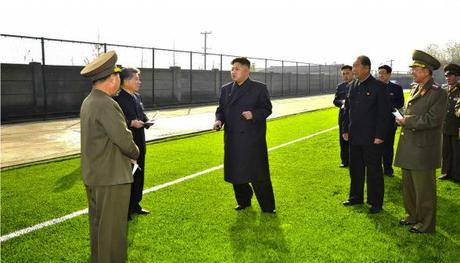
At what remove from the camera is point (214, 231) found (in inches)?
196

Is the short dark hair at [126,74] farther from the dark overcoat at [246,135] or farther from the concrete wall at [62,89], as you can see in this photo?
the concrete wall at [62,89]

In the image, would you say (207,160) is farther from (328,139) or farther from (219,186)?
(328,139)

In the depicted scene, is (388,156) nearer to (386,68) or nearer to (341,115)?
(341,115)

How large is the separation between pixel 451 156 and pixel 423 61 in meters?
3.69

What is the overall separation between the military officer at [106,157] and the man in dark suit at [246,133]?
7.10ft

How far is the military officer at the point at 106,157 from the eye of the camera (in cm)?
330

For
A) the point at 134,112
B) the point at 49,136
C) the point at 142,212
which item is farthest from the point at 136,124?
the point at 49,136

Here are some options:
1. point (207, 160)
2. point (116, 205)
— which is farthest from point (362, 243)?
point (207, 160)

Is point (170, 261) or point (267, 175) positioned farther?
point (267, 175)

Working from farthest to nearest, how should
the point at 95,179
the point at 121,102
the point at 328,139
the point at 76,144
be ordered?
the point at 328,139 → the point at 76,144 → the point at 121,102 → the point at 95,179

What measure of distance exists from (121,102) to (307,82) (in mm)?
46437

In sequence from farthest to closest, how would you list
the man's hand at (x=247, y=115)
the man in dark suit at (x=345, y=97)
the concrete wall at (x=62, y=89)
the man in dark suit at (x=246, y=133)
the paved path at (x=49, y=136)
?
the concrete wall at (x=62, y=89), the paved path at (x=49, y=136), the man in dark suit at (x=345, y=97), the man in dark suit at (x=246, y=133), the man's hand at (x=247, y=115)

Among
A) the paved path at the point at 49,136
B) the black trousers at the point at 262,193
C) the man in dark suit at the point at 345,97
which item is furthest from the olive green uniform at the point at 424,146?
the paved path at the point at 49,136

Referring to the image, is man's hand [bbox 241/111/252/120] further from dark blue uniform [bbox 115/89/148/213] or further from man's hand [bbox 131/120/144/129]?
dark blue uniform [bbox 115/89/148/213]
